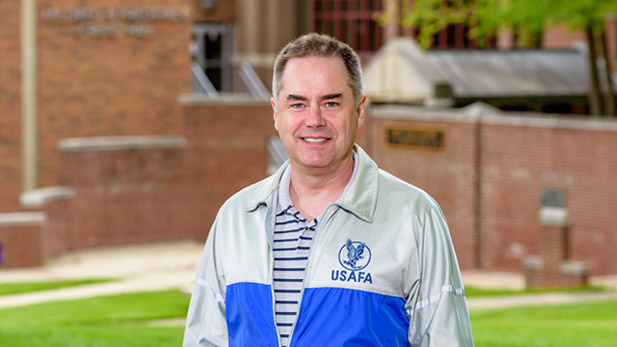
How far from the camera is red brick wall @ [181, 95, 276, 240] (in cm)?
3041

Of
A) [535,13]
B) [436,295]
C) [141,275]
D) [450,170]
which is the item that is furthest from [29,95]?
[436,295]

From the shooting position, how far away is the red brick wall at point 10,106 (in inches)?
1131

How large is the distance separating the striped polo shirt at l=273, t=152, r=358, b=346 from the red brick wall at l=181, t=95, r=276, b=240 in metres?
26.6

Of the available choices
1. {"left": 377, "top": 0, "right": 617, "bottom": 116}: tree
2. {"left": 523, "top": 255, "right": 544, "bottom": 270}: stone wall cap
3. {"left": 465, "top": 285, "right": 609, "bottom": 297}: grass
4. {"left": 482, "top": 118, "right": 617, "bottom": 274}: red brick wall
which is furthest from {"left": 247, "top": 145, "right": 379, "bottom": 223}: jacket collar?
{"left": 377, "top": 0, "right": 617, "bottom": 116}: tree

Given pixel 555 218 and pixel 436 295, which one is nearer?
pixel 436 295

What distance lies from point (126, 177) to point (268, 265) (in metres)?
26.3

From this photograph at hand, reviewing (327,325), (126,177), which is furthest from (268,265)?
(126,177)

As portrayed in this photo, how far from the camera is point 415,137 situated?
24.1 m

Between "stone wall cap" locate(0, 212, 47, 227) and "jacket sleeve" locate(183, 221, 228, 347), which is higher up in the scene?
"jacket sleeve" locate(183, 221, 228, 347)

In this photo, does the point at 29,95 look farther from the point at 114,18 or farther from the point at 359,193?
the point at 359,193

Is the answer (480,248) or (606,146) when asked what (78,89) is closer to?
(480,248)

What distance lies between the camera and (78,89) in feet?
98.1

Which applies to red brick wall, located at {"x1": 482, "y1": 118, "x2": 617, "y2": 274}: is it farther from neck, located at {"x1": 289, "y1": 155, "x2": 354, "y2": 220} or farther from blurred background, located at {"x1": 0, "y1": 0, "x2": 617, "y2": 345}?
neck, located at {"x1": 289, "y1": 155, "x2": 354, "y2": 220}

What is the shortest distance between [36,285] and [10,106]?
8740 mm
